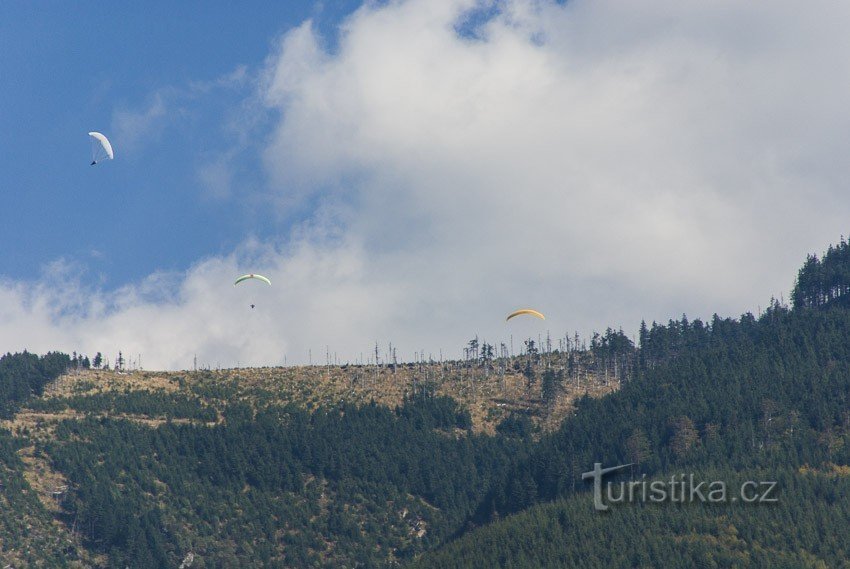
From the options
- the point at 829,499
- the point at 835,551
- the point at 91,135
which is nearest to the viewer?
the point at 91,135

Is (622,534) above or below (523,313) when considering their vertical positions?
below

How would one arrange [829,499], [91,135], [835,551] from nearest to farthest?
1. [91,135]
2. [835,551]
3. [829,499]

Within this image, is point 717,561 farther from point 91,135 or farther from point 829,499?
point 91,135

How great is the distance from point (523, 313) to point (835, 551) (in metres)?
61.1

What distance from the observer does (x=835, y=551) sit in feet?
615

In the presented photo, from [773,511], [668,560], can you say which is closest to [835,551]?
[773,511]

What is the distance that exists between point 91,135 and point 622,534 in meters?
105

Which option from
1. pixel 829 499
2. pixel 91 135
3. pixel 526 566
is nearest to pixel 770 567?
pixel 829 499

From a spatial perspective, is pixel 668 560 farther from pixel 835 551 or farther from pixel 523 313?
pixel 523 313

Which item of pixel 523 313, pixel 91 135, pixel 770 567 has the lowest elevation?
pixel 770 567

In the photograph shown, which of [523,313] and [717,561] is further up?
[523,313]

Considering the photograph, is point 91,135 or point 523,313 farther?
point 523,313

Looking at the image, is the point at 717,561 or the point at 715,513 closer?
the point at 717,561

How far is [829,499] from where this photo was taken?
655 feet
